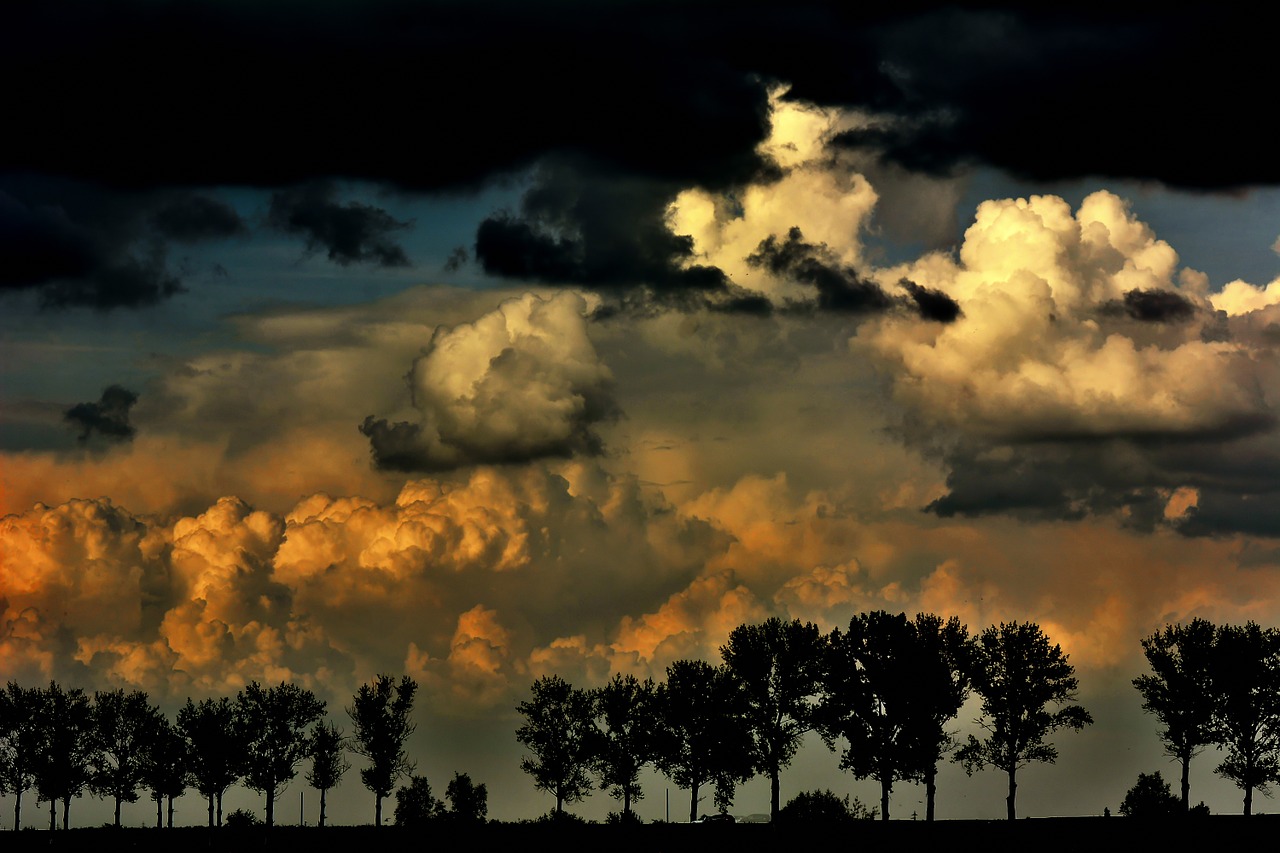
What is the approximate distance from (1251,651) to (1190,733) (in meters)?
9.60

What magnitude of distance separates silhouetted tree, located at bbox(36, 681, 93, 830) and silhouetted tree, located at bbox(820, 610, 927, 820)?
91915 mm

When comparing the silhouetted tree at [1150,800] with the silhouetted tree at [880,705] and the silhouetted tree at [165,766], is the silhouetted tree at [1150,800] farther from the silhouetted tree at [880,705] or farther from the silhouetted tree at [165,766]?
the silhouetted tree at [165,766]

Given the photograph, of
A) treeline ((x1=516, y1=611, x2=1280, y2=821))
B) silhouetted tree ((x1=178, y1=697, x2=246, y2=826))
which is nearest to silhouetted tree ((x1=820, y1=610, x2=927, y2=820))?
treeline ((x1=516, y1=611, x2=1280, y2=821))

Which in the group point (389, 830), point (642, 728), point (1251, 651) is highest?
point (1251, 651)

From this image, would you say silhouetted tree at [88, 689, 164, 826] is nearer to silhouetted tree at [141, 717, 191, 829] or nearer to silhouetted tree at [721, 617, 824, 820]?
silhouetted tree at [141, 717, 191, 829]

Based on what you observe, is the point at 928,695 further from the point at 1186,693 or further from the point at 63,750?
the point at 63,750

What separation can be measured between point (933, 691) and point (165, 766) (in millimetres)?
93609

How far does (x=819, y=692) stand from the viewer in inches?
5782

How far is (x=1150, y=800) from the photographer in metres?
159

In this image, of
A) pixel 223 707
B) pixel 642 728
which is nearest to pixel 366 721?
pixel 223 707

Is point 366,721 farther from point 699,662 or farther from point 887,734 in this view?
point 887,734

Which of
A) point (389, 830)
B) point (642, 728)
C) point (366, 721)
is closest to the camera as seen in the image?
point (389, 830)

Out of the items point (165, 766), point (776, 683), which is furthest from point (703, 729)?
point (165, 766)

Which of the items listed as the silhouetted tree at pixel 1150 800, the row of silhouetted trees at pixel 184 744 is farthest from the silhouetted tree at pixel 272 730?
the silhouetted tree at pixel 1150 800
